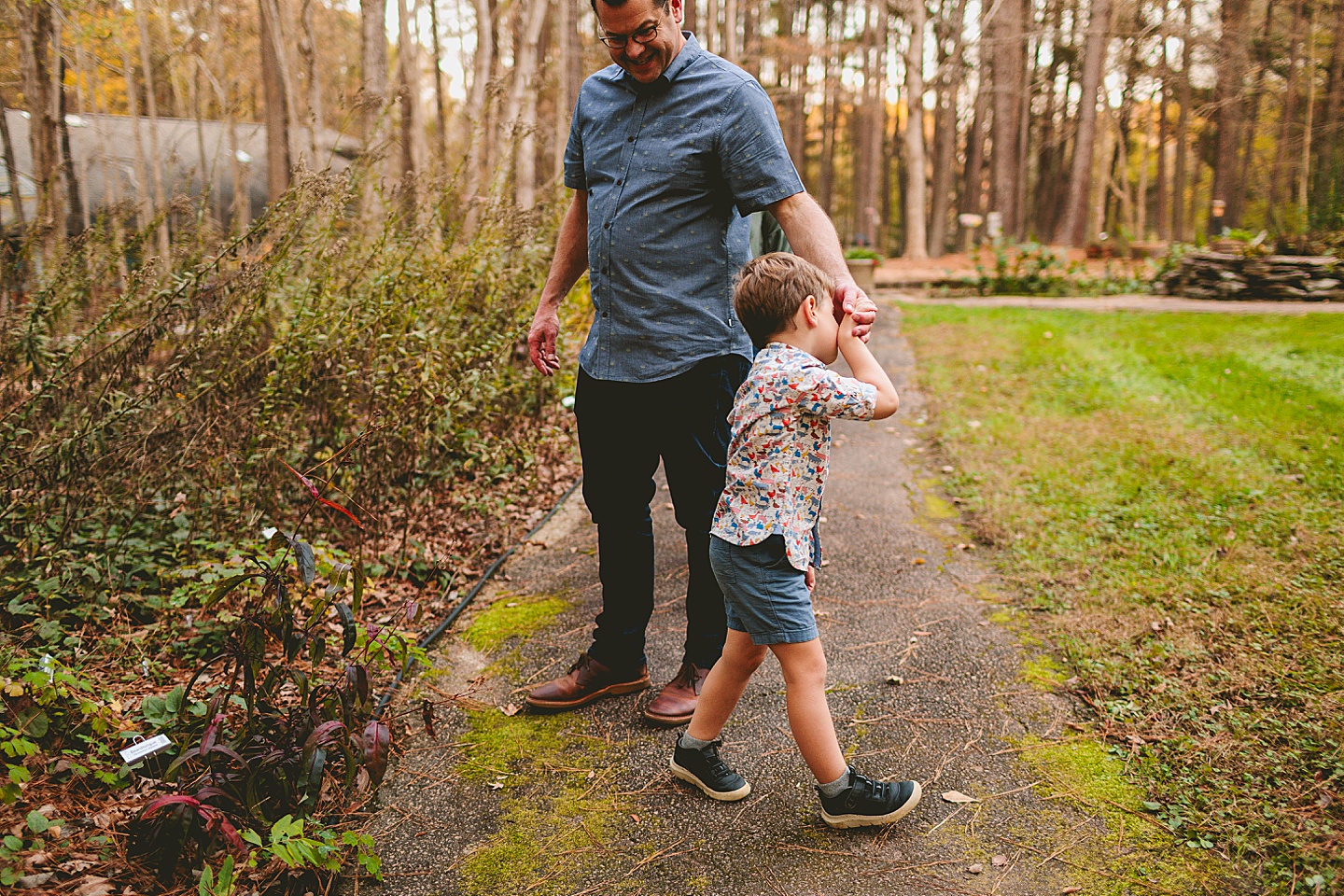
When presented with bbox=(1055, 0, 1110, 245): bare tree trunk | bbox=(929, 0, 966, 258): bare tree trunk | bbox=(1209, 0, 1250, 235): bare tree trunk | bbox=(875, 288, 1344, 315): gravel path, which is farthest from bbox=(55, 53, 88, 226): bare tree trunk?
bbox=(929, 0, 966, 258): bare tree trunk

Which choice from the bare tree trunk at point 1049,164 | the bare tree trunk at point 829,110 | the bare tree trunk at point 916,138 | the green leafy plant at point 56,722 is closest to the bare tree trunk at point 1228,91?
the bare tree trunk at point 916,138

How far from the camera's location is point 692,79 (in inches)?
97.0

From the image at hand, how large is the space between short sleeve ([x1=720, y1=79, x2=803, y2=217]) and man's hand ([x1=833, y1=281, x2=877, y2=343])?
359 millimetres

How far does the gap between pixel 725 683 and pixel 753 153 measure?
141cm

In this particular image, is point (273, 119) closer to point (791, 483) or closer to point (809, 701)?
point (791, 483)

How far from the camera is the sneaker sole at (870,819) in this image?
228 centimetres

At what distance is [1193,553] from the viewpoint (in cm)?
386

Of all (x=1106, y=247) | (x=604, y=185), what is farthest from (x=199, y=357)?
(x=1106, y=247)

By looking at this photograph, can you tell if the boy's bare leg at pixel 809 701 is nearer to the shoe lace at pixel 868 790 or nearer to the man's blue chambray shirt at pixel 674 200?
the shoe lace at pixel 868 790

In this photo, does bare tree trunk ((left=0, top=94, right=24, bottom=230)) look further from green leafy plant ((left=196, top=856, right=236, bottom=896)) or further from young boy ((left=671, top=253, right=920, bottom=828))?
young boy ((left=671, top=253, right=920, bottom=828))

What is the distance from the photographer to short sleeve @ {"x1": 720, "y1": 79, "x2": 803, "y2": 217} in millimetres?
2393

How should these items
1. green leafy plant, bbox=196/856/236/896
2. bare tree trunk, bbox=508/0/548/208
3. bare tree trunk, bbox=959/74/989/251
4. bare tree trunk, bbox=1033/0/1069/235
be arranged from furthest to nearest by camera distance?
bare tree trunk, bbox=1033/0/1069/235 < bare tree trunk, bbox=959/74/989/251 < bare tree trunk, bbox=508/0/548/208 < green leafy plant, bbox=196/856/236/896

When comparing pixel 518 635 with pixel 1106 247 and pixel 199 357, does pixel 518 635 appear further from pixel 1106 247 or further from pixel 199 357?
pixel 1106 247

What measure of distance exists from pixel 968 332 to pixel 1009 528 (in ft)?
20.2
